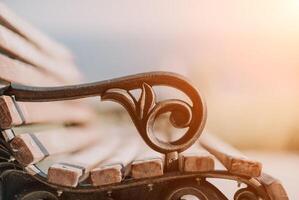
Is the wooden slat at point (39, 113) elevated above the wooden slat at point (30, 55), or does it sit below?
below

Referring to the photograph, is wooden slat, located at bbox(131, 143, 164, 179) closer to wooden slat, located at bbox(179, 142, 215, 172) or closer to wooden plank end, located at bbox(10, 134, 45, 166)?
wooden slat, located at bbox(179, 142, 215, 172)

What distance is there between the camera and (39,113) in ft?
5.17

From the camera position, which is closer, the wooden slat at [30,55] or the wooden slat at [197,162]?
the wooden slat at [197,162]

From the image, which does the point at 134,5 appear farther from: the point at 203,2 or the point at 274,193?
the point at 274,193

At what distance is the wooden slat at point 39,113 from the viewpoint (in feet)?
3.73

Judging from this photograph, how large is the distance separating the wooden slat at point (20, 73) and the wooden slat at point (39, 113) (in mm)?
81

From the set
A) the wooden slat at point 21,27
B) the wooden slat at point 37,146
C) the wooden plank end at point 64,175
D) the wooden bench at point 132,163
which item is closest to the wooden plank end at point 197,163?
the wooden bench at point 132,163

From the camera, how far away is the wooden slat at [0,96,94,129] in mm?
1136

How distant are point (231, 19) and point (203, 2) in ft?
0.93

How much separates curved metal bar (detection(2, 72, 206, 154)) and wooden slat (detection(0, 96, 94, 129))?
0.18 ft

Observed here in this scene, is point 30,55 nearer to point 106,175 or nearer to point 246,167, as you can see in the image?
point 106,175

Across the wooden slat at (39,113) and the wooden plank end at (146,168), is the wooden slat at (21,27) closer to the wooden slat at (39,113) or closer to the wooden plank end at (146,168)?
the wooden slat at (39,113)

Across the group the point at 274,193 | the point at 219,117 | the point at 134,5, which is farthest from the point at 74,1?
the point at 274,193

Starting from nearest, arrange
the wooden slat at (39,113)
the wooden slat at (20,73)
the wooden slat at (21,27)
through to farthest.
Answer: the wooden slat at (39,113) < the wooden slat at (20,73) < the wooden slat at (21,27)
